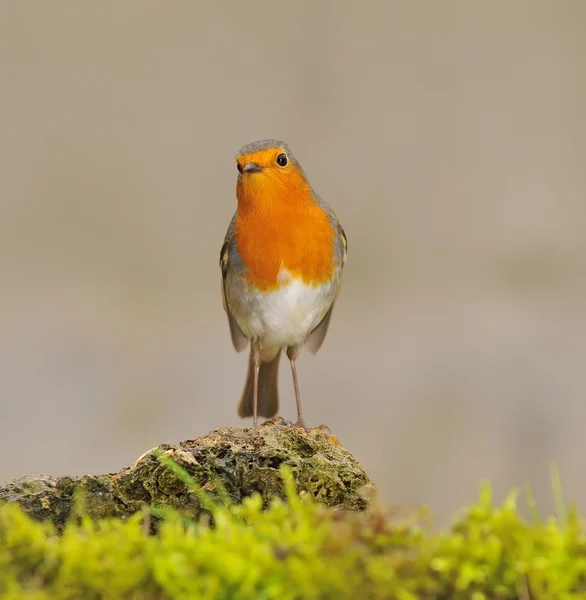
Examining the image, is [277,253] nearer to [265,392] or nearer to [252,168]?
[252,168]

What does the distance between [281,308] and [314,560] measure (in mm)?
2100

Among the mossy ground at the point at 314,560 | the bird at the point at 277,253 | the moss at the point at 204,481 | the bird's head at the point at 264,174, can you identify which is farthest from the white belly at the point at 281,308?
the mossy ground at the point at 314,560

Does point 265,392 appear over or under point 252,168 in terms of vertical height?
under

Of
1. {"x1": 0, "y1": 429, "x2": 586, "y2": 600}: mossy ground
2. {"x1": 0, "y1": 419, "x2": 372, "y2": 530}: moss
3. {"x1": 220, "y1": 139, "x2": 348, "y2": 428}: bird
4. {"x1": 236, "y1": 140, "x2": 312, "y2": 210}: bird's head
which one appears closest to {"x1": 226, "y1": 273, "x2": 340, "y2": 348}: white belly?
{"x1": 220, "y1": 139, "x2": 348, "y2": 428}: bird

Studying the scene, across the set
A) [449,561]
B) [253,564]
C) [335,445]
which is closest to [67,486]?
[335,445]

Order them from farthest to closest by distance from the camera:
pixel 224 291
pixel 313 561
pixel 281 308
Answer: pixel 224 291
pixel 281 308
pixel 313 561

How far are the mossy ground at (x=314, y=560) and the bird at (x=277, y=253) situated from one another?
1.89 meters

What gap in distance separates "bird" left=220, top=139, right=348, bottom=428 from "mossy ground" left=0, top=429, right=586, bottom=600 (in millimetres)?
1893

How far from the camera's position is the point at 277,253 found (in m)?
2.89

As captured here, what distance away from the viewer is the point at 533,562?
2.94 ft

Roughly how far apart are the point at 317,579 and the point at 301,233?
2.09 m

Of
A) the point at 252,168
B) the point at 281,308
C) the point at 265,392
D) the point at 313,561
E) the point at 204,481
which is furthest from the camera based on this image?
the point at 265,392

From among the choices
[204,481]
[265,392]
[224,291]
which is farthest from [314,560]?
[265,392]

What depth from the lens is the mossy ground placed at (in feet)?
2.89
